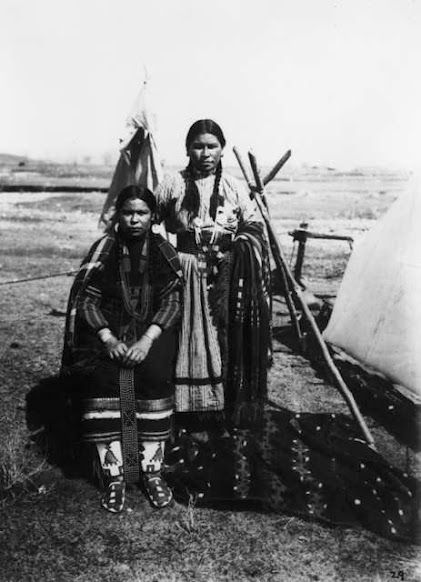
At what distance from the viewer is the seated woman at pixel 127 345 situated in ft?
9.55

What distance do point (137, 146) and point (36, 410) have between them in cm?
430

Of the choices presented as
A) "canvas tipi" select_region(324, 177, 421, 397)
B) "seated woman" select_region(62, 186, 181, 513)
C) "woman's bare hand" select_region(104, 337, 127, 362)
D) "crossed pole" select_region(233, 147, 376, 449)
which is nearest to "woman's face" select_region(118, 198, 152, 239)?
"seated woman" select_region(62, 186, 181, 513)

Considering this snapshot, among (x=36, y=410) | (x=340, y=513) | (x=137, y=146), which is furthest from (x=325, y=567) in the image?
(x=137, y=146)

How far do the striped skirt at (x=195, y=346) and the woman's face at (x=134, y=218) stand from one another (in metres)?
0.42

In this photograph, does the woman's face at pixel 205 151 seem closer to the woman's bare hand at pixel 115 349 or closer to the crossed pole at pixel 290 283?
the crossed pole at pixel 290 283

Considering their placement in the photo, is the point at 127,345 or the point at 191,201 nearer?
the point at 127,345

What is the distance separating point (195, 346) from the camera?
3.36 metres

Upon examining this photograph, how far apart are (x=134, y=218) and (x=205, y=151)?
26.7 inches

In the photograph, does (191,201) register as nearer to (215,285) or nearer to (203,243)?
(203,243)

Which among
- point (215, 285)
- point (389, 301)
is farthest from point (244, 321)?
point (389, 301)

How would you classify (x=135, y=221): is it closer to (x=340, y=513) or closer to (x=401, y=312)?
(x=340, y=513)

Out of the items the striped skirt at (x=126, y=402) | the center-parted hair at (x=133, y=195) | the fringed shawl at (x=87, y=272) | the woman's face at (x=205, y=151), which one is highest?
the woman's face at (x=205, y=151)

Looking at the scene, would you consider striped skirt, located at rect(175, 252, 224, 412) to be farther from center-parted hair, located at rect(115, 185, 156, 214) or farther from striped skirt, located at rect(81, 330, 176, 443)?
center-parted hair, located at rect(115, 185, 156, 214)

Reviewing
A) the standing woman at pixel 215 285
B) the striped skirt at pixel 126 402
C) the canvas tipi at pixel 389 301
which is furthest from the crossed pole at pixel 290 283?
the striped skirt at pixel 126 402
